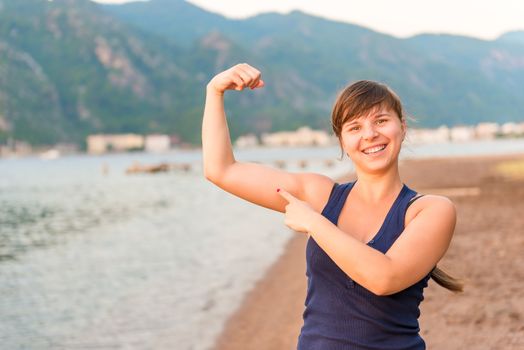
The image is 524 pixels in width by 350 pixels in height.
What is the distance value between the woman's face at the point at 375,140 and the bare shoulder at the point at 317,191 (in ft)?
0.55

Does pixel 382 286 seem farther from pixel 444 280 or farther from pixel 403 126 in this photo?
pixel 403 126

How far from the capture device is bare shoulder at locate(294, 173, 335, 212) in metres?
2.65

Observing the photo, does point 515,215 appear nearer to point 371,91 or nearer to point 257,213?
point 257,213

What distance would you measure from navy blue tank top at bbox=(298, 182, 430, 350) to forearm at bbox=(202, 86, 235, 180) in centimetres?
48

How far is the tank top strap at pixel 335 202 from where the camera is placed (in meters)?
2.55

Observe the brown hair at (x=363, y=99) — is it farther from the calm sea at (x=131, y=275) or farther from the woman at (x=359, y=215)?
the calm sea at (x=131, y=275)

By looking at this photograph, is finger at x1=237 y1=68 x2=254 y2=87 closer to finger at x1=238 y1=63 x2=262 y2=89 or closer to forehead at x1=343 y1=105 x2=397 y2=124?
finger at x1=238 y1=63 x2=262 y2=89

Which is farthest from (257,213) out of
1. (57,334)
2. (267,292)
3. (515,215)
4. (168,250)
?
(57,334)

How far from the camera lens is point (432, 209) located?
7.80ft

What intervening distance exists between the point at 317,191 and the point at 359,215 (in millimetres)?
208

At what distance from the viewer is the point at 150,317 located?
1242cm

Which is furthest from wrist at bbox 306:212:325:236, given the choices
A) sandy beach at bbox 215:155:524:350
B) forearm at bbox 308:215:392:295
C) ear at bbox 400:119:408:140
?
sandy beach at bbox 215:155:524:350

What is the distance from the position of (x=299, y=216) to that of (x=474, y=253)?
12.7 meters

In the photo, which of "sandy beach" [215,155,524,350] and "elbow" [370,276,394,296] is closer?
"elbow" [370,276,394,296]
